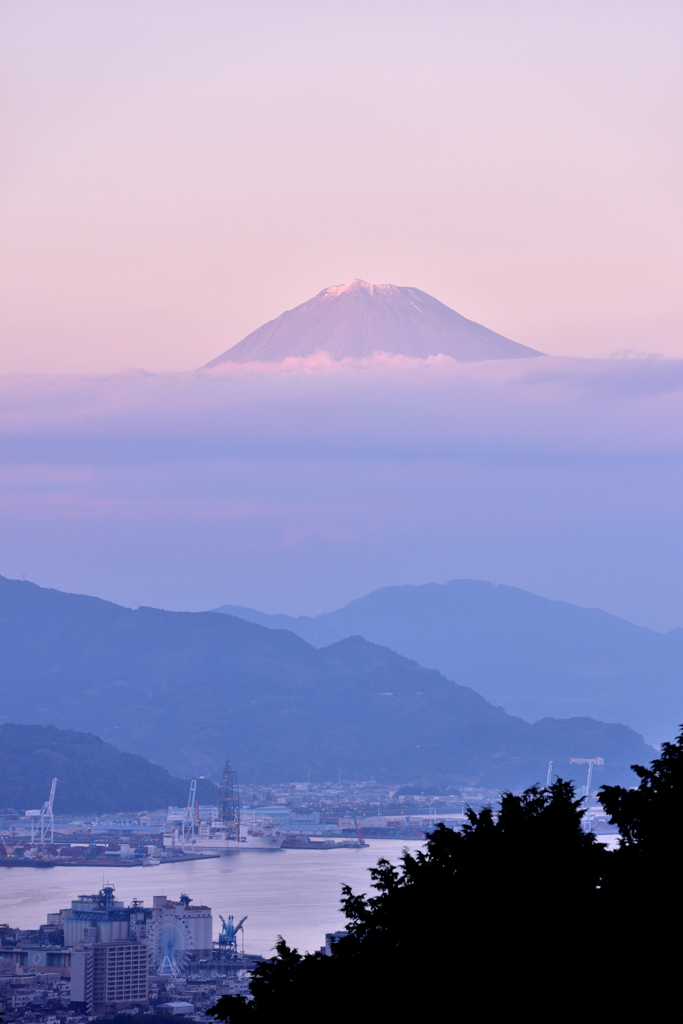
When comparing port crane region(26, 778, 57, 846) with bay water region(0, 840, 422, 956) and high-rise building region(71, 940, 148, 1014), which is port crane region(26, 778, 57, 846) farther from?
high-rise building region(71, 940, 148, 1014)

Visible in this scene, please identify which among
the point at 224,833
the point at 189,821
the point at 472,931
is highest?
the point at 189,821

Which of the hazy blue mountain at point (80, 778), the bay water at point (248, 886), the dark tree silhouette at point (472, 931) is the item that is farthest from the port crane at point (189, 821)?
the dark tree silhouette at point (472, 931)

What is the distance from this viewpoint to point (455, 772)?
382 ft

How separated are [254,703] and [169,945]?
109 m

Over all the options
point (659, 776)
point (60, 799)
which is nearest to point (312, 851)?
point (60, 799)

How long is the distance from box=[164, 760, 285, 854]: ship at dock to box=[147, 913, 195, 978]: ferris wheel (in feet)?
114

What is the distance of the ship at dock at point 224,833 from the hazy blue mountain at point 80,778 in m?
12.8

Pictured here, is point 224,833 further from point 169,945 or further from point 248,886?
point 169,945

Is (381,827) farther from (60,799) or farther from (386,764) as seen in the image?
(386,764)

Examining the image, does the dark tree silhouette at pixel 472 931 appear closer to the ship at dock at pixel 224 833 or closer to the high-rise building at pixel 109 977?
the high-rise building at pixel 109 977

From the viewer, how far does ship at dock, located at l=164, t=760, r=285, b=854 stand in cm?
6806

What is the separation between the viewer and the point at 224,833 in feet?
233

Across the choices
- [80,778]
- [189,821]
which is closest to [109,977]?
[189,821]

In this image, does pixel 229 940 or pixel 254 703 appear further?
pixel 254 703
